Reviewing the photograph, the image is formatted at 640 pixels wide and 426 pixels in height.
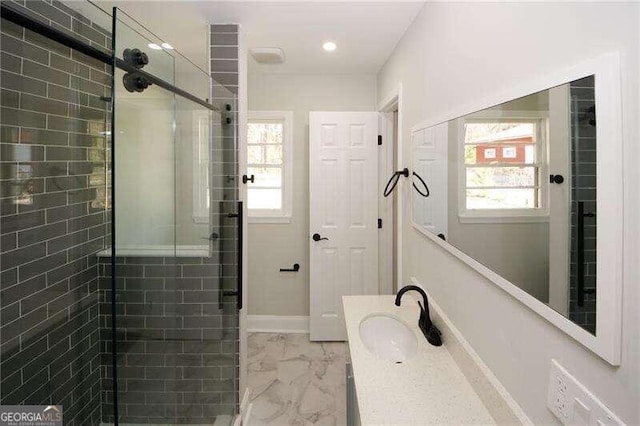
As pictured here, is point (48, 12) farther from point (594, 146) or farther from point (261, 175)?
point (594, 146)

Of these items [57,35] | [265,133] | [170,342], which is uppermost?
[265,133]

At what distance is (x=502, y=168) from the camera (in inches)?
41.5

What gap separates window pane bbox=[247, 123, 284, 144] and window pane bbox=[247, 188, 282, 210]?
485 mm

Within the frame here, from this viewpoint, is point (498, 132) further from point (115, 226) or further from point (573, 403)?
point (115, 226)

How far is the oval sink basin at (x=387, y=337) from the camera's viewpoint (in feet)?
5.45

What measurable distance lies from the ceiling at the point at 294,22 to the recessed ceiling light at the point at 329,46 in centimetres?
4

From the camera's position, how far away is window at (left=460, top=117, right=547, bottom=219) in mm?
882

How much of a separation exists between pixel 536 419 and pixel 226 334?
1.67 metres

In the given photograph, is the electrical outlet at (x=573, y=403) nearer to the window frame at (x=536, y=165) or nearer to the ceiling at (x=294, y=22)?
the window frame at (x=536, y=165)

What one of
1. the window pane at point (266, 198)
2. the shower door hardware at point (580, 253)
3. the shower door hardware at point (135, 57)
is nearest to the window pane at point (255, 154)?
the window pane at point (266, 198)

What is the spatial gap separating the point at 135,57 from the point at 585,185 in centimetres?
148

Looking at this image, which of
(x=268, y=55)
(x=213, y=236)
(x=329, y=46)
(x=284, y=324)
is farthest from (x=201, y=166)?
(x=284, y=324)

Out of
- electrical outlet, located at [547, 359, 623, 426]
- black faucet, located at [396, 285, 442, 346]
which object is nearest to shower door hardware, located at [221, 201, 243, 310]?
black faucet, located at [396, 285, 442, 346]

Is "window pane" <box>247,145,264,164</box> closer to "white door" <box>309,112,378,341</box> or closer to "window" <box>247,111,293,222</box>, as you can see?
"window" <box>247,111,293,222</box>
